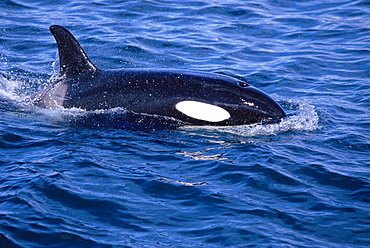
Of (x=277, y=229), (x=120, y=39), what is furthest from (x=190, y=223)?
(x=120, y=39)

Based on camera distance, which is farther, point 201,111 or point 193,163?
point 201,111

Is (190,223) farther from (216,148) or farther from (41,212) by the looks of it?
(216,148)

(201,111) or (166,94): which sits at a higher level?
(166,94)

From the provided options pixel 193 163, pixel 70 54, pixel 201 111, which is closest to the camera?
pixel 193 163

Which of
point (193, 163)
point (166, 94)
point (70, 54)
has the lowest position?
point (193, 163)

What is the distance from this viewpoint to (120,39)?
48.6 feet

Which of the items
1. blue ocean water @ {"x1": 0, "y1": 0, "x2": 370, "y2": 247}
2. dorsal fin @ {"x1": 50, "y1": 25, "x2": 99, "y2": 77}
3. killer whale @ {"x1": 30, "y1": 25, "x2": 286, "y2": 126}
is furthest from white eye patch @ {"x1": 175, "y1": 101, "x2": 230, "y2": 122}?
dorsal fin @ {"x1": 50, "y1": 25, "x2": 99, "y2": 77}

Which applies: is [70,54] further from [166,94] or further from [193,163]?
[193,163]

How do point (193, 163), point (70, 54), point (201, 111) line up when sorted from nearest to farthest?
point (193, 163)
point (201, 111)
point (70, 54)

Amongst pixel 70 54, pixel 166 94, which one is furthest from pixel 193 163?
pixel 70 54

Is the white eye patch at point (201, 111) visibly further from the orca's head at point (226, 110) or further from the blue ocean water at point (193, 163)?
the blue ocean water at point (193, 163)

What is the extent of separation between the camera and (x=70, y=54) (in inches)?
360

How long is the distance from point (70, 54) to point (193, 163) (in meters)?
3.20

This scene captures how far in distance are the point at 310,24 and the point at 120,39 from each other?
19.7ft
